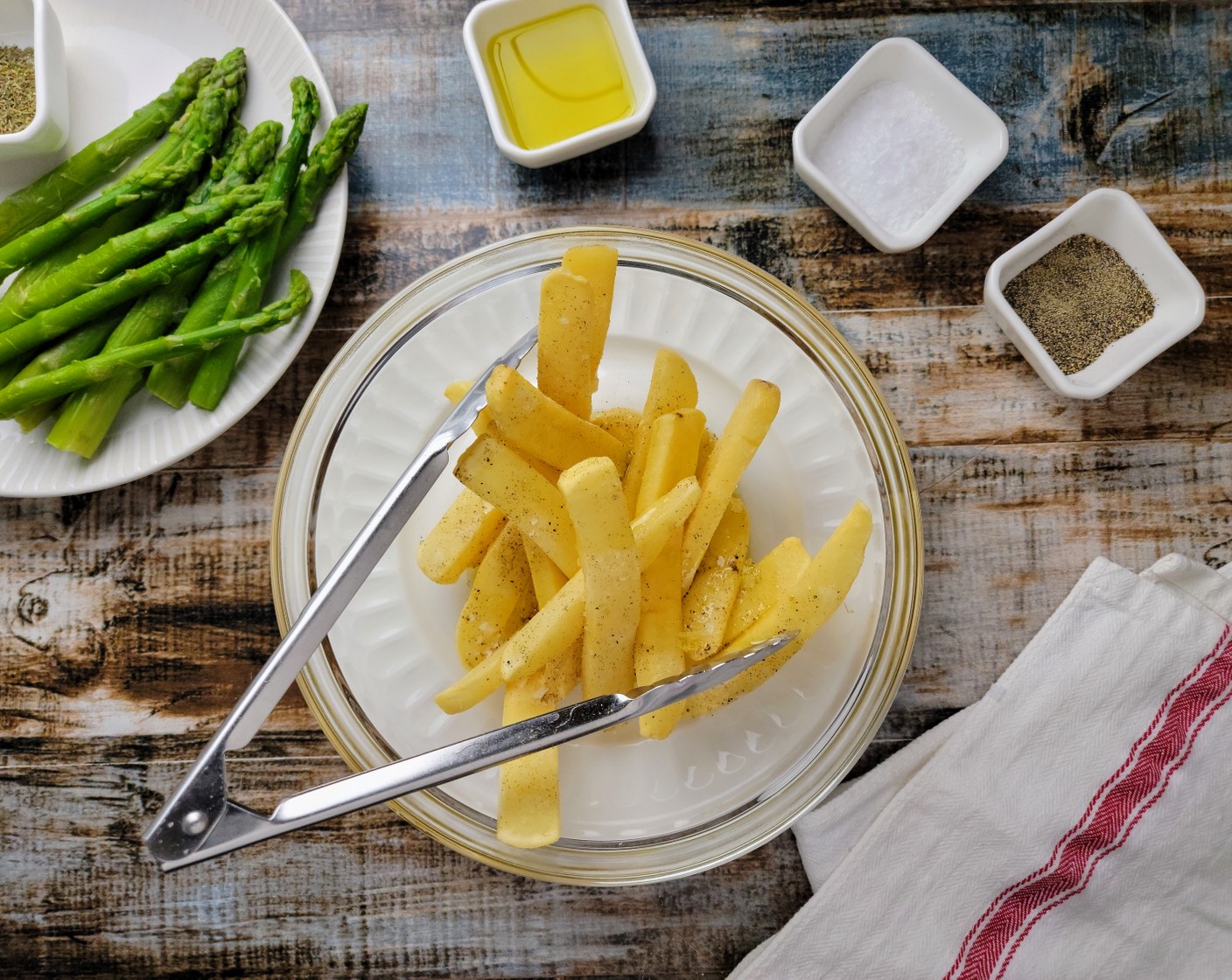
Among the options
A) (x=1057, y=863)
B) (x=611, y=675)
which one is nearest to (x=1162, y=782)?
(x=1057, y=863)

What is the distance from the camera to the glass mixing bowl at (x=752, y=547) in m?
1.51

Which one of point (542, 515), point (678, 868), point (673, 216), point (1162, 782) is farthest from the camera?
point (673, 216)

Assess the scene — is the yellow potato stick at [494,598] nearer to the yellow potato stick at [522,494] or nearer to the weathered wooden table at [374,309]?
the yellow potato stick at [522,494]

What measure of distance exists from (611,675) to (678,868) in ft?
1.49

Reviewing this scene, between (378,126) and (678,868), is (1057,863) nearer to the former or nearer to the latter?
(678,868)

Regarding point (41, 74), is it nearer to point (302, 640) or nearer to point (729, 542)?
point (302, 640)

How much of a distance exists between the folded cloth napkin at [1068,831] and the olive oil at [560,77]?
1.31 metres

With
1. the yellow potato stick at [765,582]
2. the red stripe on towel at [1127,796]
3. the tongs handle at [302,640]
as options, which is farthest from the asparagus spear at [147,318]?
the red stripe on towel at [1127,796]

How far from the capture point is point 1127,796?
165 centimetres

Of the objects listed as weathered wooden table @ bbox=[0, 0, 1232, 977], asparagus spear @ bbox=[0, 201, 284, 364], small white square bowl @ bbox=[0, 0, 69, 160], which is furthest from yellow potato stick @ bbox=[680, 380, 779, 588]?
small white square bowl @ bbox=[0, 0, 69, 160]

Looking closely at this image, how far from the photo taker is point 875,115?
5.72ft

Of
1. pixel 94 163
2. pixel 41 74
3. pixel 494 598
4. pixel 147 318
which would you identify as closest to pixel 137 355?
pixel 147 318

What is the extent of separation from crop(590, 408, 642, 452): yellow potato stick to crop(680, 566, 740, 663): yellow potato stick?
9.3 inches

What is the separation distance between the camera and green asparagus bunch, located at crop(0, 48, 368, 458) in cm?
160
